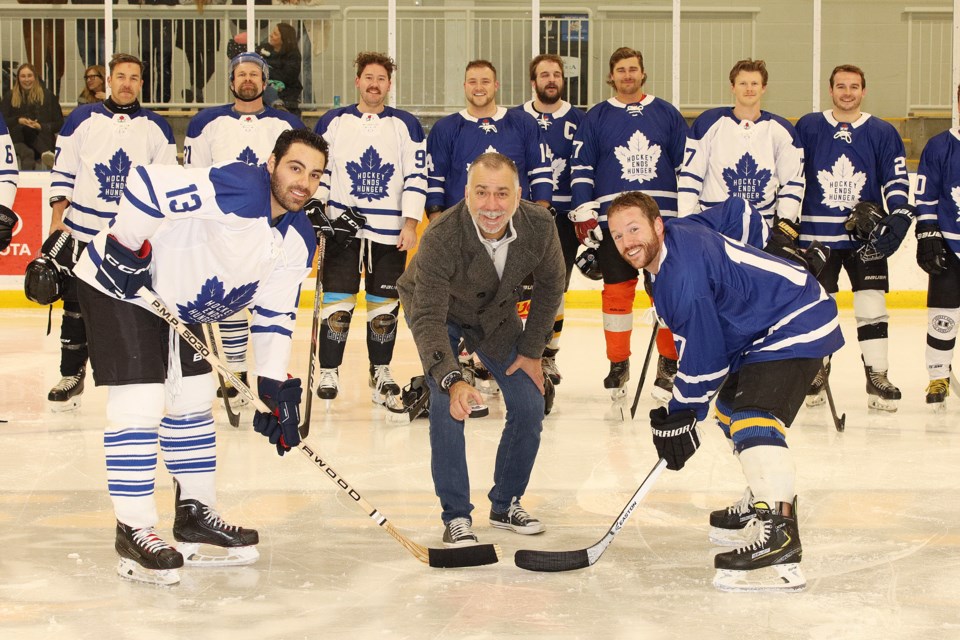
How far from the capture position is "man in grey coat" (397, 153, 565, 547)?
288 cm

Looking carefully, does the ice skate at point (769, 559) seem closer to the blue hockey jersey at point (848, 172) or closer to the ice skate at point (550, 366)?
the ice skate at point (550, 366)

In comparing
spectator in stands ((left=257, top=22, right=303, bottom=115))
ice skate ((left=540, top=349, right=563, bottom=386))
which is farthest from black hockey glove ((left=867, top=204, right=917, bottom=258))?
spectator in stands ((left=257, top=22, right=303, bottom=115))

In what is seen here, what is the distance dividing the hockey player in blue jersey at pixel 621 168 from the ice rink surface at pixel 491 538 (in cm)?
35

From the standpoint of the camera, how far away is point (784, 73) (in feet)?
27.0

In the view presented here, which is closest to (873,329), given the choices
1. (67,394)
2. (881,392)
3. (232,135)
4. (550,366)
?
(881,392)

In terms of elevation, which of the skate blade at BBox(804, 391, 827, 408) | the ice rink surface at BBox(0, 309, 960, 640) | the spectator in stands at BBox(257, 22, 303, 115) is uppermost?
the spectator in stands at BBox(257, 22, 303, 115)

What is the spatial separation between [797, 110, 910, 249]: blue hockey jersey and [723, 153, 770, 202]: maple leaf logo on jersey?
0.24 m

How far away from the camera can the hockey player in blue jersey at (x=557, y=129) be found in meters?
5.03

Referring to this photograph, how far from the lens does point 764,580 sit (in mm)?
2611

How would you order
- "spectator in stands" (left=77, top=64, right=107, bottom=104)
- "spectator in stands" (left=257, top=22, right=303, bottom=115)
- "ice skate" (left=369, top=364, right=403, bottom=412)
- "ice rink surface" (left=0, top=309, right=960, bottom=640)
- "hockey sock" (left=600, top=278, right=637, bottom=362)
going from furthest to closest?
1. "spectator in stands" (left=257, top=22, right=303, bottom=115)
2. "spectator in stands" (left=77, top=64, right=107, bottom=104)
3. "hockey sock" (left=600, top=278, right=637, bottom=362)
4. "ice skate" (left=369, top=364, right=403, bottom=412)
5. "ice rink surface" (left=0, top=309, right=960, bottom=640)

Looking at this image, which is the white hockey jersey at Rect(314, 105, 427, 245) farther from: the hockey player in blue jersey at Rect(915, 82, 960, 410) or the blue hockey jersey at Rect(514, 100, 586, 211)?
the hockey player in blue jersey at Rect(915, 82, 960, 410)

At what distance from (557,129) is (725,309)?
260cm

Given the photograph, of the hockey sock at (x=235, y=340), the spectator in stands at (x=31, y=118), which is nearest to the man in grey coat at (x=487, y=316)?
the hockey sock at (x=235, y=340)

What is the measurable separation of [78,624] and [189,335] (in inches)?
25.5
